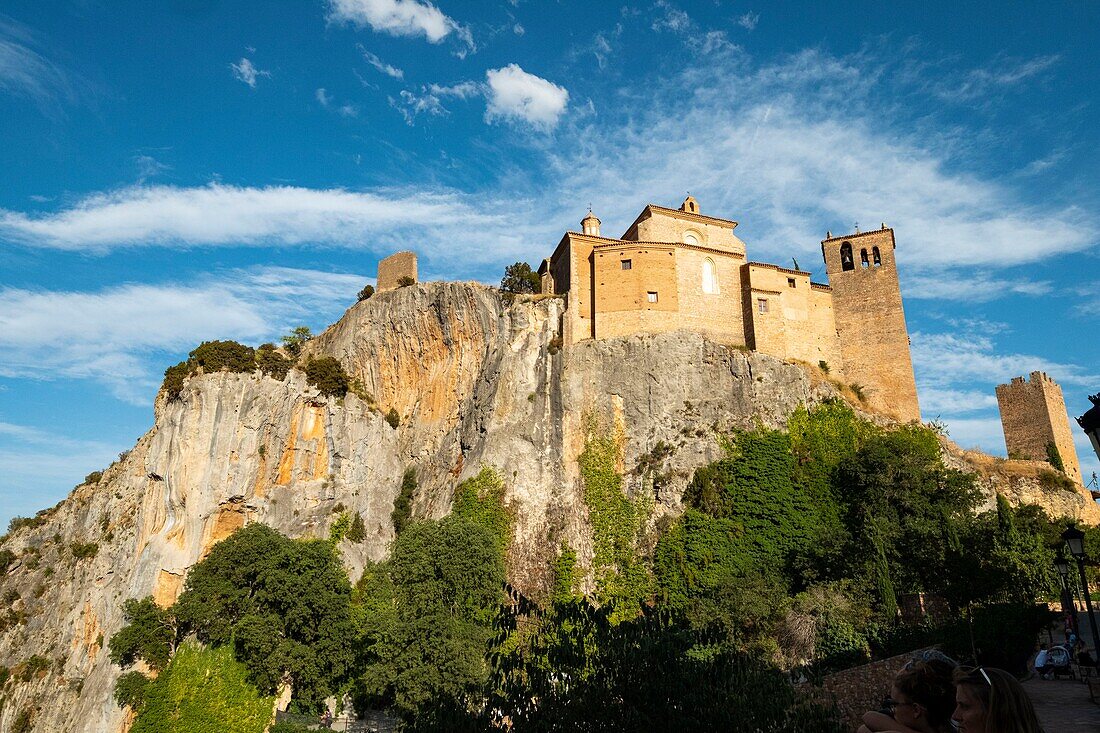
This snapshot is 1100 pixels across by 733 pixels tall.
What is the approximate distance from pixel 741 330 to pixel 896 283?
946 centimetres

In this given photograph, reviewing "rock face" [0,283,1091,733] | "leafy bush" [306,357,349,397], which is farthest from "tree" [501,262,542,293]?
"leafy bush" [306,357,349,397]

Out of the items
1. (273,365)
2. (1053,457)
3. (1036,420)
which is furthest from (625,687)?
(1036,420)

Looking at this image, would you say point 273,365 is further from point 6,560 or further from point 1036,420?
point 1036,420

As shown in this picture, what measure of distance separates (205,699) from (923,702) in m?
33.4

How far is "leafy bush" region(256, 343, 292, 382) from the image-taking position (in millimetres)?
43781

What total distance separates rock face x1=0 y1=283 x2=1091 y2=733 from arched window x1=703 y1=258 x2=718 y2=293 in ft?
12.2

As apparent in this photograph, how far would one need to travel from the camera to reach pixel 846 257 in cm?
4319

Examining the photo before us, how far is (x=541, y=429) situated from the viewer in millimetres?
38062

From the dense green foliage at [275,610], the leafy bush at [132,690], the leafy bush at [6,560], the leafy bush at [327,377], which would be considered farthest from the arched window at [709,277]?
the leafy bush at [6,560]

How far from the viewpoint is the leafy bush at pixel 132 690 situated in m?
32.0

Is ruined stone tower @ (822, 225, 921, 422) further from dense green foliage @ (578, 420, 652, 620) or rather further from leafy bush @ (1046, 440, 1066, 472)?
dense green foliage @ (578, 420, 652, 620)

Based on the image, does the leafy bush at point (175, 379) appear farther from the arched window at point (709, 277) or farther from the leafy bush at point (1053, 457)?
the leafy bush at point (1053, 457)

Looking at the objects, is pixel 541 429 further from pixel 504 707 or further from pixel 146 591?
pixel 504 707

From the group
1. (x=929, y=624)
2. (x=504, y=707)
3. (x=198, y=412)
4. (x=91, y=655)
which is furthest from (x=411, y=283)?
(x=504, y=707)
